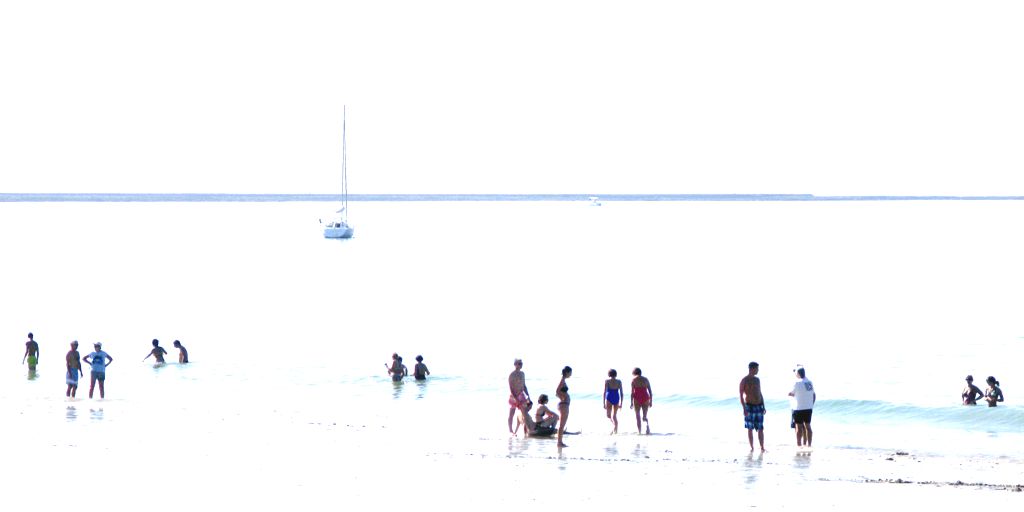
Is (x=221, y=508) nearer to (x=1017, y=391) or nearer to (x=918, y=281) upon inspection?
(x=1017, y=391)

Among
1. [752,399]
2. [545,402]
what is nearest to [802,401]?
[752,399]

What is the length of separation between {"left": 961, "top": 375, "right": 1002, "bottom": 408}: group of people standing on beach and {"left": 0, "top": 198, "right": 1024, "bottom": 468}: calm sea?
1.48 ft

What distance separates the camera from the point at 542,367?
143 feet

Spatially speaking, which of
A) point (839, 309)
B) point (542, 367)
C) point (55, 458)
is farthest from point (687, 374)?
point (839, 309)

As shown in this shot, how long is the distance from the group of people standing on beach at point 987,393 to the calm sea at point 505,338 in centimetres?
45

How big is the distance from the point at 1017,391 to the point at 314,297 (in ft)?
148

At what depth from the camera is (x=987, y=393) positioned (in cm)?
3080

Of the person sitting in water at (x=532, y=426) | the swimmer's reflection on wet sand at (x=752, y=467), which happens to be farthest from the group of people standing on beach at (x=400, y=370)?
the swimmer's reflection on wet sand at (x=752, y=467)

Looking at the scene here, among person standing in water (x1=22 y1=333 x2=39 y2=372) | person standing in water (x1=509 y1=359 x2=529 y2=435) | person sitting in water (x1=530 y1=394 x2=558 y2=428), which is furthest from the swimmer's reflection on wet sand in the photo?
person standing in water (x1=22 y1=333 x2=39 y2=372)

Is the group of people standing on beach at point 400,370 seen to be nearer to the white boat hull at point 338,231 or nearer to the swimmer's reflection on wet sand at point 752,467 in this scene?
the swimmer's reflection on wet sand at point 752,467

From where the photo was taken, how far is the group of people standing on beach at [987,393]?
30.1m

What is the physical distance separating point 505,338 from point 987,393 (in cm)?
2489

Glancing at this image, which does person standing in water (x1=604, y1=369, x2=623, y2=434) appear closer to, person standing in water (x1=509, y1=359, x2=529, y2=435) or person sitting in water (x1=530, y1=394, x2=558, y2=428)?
person sitting in water (x1=530, y1=394, x2=558, y2=428)

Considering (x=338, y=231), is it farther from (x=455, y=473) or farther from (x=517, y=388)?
(x=455, y=473)
